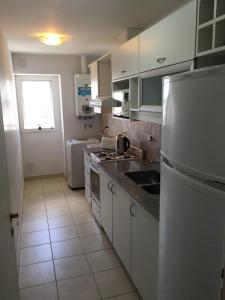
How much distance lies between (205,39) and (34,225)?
9.78 ft

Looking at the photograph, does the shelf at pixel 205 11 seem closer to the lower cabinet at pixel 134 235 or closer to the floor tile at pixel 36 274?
the lower cabinet at pixel 134 235

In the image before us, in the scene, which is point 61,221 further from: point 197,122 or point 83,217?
point 197,122

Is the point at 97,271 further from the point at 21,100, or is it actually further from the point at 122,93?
the point at 21,100

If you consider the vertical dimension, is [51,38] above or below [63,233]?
above

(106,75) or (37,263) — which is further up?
(106,75)

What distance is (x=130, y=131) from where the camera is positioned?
3613 millimetres

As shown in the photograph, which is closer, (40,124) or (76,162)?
(76,162)

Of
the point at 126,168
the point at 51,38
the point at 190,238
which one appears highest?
the point at 51,38

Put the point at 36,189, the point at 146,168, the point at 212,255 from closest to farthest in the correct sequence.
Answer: the point at 212,255 < the point at 146,168 < the point at 36,189

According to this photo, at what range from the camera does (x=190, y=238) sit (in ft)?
3.38

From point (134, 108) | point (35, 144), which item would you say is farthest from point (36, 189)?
point (134, 108)

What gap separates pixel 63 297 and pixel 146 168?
56.2 inches

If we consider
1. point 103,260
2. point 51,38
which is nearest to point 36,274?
point 103,260

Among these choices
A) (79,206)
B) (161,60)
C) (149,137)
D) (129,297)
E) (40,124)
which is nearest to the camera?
(161,60)
